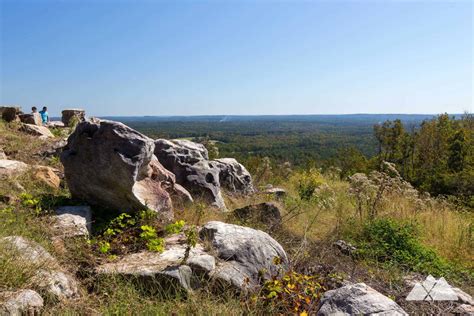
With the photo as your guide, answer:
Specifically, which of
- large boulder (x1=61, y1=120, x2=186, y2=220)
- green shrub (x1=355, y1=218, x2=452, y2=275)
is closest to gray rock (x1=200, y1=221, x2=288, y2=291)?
large boulder (x1=61, y1=120, x2=186, y2=220)

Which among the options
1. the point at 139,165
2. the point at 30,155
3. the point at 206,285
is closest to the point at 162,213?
the point at 139,165

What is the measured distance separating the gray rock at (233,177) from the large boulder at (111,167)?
402 centimetres

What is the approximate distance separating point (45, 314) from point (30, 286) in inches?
15.7

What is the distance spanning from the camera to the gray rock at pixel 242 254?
11.9 ft

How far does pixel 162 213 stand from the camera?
510 cm

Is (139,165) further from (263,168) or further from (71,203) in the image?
(263,168)

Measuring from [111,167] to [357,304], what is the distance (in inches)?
137

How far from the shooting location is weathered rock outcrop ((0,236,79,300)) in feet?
A: 9.99

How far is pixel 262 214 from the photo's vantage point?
596 centimetres

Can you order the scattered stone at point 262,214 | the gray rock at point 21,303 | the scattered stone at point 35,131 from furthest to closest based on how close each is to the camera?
the scattered stone at point 35,131
the scattered stone at point 262,214
the gray rock at point 21,303

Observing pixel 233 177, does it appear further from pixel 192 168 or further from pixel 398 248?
pixel 398 248

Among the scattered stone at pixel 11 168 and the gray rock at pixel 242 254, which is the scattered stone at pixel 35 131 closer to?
the scattered stone at pixel 11 168

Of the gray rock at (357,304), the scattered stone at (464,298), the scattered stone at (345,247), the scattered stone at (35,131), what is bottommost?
the scattered stone at (464,298)

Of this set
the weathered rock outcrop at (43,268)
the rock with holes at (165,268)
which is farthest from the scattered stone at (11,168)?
the rock with holes at (165,268)
